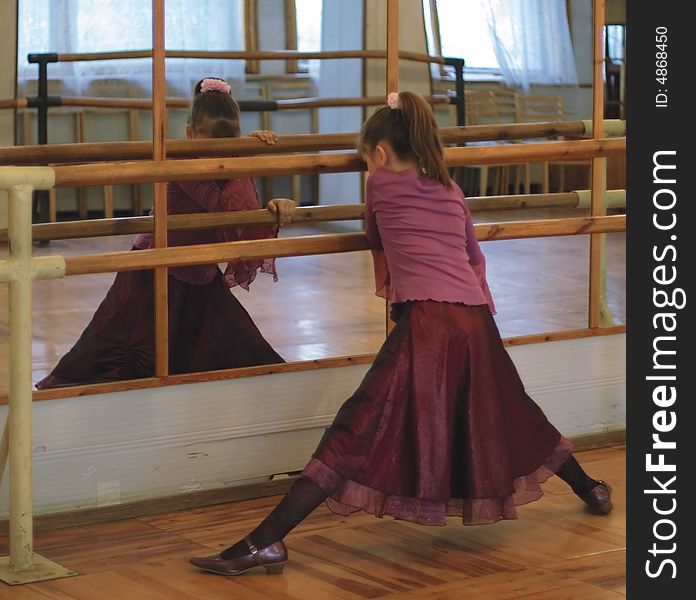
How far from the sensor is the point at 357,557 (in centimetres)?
303

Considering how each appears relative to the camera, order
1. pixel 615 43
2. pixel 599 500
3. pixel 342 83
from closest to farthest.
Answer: pixel 599 500 < pixel 342 83 < pixel 615 43

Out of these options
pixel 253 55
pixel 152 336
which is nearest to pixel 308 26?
pixel 253 55

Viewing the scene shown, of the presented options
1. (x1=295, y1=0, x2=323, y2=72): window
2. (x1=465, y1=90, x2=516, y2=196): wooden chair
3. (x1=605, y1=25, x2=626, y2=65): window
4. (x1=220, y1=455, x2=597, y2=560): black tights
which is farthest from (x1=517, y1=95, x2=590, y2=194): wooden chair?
(x1=220, y1=455, x2=597, y2=560): black tights

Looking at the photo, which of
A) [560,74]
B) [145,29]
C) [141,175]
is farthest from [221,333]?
[560,74]

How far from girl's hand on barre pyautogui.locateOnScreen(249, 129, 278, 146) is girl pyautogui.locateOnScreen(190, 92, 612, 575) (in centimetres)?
35

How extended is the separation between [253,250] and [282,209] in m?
0.15

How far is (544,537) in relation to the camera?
317 cm

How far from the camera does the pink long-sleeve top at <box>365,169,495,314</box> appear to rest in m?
3.07

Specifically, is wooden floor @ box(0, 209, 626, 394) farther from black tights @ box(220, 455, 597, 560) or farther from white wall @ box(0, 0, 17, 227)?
black tights @ box(220, 455, 597, 560)

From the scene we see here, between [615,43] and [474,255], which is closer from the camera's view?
[474,255]

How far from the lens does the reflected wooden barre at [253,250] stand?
10.1 ft

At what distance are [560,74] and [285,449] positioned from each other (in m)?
1.39

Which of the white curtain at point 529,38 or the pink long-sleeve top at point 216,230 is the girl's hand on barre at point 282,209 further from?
the white curtain at point 529,38

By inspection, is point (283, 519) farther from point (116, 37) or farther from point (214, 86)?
point (116, 37)
